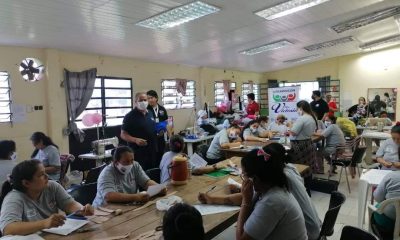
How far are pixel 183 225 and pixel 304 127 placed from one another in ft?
12.8

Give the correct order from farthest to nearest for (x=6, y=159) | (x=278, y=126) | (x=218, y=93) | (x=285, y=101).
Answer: (x=218, y=93), (x=285, y=101), (x=278, y=126), (x=6, y=159)

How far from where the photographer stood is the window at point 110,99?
6086 millimetres

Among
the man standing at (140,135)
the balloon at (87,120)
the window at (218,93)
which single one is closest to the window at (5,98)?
the balloon at (87,120)

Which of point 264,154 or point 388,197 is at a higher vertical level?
point 264,154

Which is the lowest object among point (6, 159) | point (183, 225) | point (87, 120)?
point (6, 159)

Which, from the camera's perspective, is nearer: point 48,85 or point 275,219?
point 275,219

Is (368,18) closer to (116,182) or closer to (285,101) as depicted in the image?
(285,101)

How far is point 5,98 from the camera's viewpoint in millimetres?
4738

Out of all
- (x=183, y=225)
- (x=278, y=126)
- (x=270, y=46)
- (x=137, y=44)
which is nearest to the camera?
A: (x=183, y=225)

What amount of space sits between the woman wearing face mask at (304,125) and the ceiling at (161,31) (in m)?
1.64

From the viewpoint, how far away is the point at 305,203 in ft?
5.95

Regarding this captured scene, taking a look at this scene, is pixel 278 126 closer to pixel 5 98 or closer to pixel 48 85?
pixel 48 85

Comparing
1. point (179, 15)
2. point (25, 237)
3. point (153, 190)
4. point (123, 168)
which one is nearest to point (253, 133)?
point (179, 15)

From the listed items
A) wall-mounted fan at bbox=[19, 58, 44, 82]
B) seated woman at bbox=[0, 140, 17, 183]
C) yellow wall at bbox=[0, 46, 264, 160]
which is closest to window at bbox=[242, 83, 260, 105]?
yellow wall at bbox=[0, 46, 264, 160]
